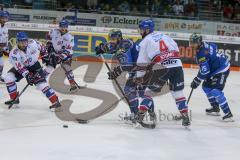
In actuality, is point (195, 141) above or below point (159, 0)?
below

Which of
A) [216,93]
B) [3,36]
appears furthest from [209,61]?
[3,36]

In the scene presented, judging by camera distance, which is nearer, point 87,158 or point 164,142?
point 87,158

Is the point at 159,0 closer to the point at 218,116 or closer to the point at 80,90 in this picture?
the point at 80,90

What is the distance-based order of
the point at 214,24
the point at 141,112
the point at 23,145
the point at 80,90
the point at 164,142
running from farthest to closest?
the point at 214,24
the point at 80,90
the point at 141,112
the point at 164,142
the point at 23,145

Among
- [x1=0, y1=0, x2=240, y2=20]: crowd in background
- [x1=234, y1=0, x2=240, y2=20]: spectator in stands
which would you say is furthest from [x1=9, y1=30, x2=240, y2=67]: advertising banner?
[x1=234, y1=0, x2=240, y2=20]: spectator in stands

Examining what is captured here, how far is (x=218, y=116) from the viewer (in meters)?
7.31

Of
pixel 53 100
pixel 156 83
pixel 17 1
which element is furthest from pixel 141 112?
pixel 17 1

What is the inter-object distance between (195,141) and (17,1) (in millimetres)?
9143

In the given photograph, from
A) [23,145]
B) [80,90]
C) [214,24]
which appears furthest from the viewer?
[214,24]

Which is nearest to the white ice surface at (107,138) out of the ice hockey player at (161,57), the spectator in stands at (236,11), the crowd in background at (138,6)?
the ice hockey player at (161,57)

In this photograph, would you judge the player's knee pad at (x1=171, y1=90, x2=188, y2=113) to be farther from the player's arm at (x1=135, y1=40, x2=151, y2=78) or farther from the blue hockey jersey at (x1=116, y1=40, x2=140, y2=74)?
the blue hockey jersey at (x1=116, y1=40, x2=140, y2=74)

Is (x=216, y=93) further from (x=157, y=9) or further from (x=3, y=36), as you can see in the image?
(x=157, y=9)

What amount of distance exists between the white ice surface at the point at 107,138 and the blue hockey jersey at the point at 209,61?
0.67 metres

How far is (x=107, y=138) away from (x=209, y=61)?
→ 1.86m
